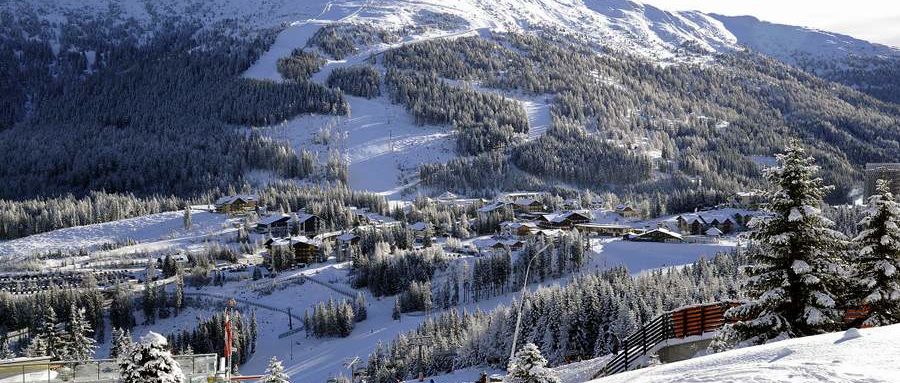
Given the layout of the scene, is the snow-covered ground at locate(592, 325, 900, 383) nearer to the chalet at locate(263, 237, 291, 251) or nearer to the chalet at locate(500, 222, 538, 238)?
the chalet at locate(263, 237, 291, 251)

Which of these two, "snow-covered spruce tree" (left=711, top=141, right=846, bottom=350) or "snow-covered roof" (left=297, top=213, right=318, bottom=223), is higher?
"snow-covered spruce tree" (left=711, top=141, right=846, bottom=350)

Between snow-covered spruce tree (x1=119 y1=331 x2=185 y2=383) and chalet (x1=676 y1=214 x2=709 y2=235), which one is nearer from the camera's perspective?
snow-covered spruce tree (x1=119 y1=331 x2=185 y2=383)

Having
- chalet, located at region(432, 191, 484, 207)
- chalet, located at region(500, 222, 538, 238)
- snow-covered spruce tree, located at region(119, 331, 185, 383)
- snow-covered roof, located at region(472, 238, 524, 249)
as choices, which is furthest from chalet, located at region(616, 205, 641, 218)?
snow-covered spruce tree, located at region(119, 331, 185, 383)

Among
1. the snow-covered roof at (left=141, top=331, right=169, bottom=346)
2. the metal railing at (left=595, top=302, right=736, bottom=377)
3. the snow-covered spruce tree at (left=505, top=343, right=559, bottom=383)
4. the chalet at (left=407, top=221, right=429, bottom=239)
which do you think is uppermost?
the snow-covered roof at (left=141, top=331, right=169, bottom=346)

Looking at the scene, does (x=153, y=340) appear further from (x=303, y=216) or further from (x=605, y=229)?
(x=303, y=216)

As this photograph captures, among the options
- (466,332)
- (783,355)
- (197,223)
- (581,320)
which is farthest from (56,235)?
(783,355)

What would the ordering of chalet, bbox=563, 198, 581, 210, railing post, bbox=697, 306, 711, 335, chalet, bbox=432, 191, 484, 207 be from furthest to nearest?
chalet, bbox=432, 191, 484, 207 < chalet, bbox=563, 198, 581, 210 < railing post, bbox=697, 306, 711, 335

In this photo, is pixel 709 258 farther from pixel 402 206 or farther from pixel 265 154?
pixel 265 154
